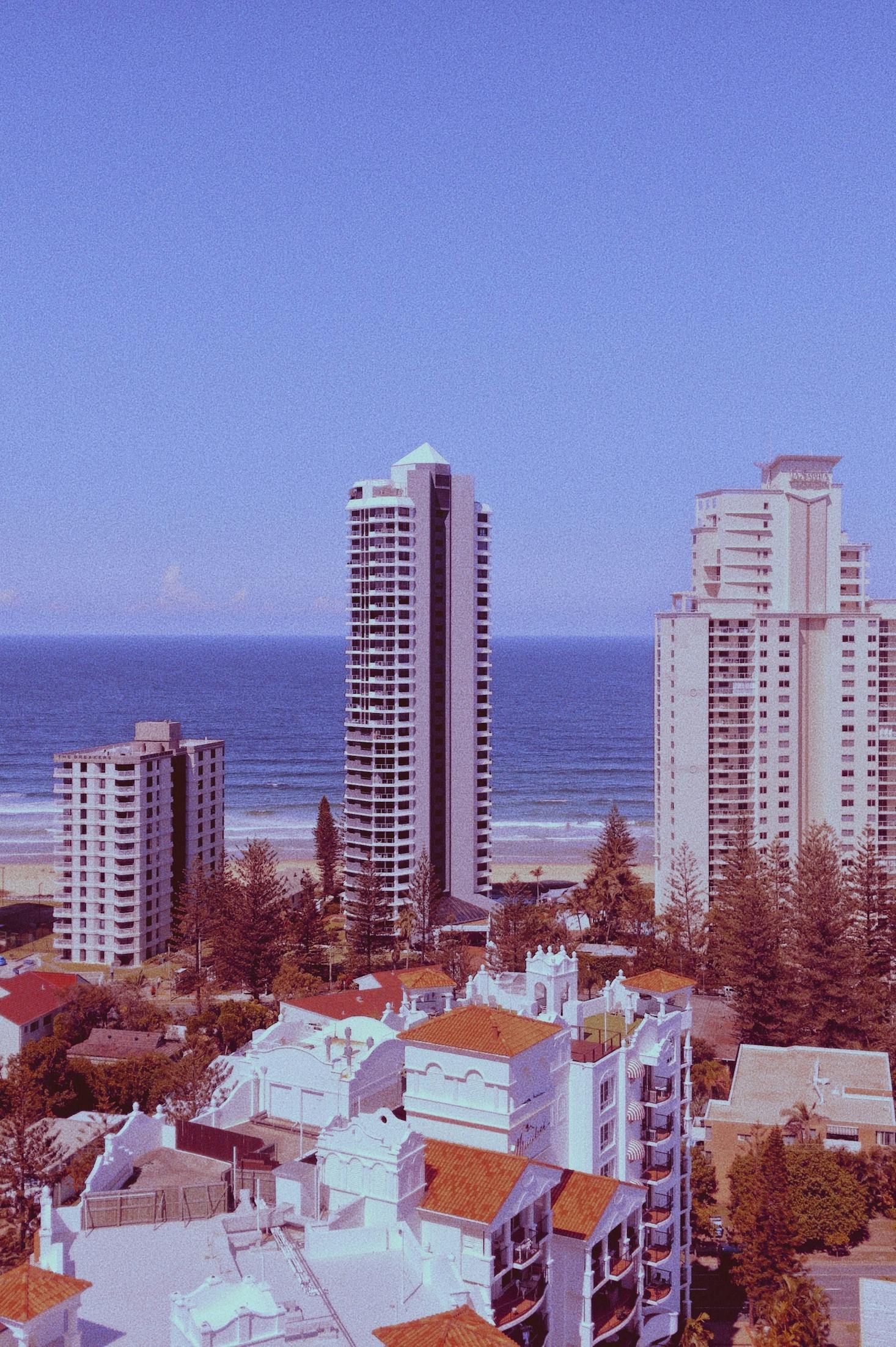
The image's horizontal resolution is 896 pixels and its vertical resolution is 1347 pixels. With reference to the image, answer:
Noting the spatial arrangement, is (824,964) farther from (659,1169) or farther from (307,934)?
(307,934)

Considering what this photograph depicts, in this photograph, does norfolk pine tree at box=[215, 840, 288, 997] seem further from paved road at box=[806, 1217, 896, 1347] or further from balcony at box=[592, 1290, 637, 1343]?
balcony at box=[592, 1290, 637, 1343]

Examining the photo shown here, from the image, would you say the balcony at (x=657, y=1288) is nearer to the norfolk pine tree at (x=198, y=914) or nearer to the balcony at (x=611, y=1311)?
the balcony at (x=611, y=1311)

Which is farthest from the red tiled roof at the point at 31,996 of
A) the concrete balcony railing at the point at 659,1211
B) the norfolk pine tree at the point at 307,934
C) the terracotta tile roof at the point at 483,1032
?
the concrete balcony railing at the point at 659,1211

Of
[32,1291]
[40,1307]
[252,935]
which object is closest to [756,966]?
[252,935]

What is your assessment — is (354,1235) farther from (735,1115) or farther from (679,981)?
(735,1115)

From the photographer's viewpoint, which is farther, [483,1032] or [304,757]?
[304,757]

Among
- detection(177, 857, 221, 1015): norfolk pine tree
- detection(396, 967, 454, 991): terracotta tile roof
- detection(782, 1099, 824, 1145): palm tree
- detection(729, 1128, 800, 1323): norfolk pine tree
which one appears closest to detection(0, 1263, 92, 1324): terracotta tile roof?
detection(729, 1128, 800, 1323): norfolk pine tree
